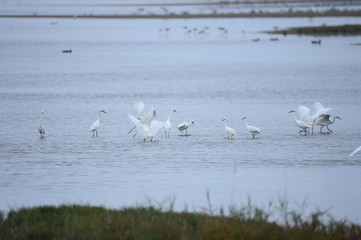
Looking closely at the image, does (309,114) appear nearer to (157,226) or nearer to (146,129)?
(146,129)

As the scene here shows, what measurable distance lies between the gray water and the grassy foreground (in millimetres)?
814

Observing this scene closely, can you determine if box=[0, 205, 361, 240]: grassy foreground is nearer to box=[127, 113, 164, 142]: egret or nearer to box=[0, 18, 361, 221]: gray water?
box=[0, 18, 361, 221]: gray water

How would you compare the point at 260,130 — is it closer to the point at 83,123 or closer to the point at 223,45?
the point at 83,123

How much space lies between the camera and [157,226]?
819cm

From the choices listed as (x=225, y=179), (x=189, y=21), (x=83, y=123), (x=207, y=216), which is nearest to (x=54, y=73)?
(x=83, y=123)

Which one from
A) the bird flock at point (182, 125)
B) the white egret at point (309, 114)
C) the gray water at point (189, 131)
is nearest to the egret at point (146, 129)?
the bird flock at point (182, 125)

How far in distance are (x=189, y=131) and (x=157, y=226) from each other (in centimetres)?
1051

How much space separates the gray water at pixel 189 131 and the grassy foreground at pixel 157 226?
0.81 meters

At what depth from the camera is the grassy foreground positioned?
8109mm

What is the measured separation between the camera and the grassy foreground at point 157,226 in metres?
8.11

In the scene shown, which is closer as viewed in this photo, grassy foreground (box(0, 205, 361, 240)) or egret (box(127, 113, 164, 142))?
grassy foreground (box(0, 205, 361, 240))

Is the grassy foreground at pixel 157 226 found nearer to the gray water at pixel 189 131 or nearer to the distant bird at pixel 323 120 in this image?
the gray water at pixel 189 131

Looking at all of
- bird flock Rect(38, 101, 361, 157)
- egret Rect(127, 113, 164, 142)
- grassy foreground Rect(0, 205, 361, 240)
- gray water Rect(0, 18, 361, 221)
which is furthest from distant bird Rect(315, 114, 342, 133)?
grassy foreground Rect(0, 205, 361, 240)

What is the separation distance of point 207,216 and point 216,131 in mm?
9685
